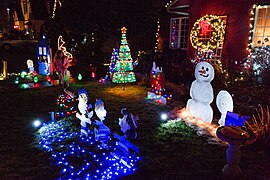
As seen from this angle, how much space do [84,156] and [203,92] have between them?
3.36 meters

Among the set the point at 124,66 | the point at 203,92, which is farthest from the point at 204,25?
the point at 203,92

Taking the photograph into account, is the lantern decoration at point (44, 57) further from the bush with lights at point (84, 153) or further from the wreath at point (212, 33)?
the bush with lights at point (84, 153)

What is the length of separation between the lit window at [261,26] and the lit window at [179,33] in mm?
5136

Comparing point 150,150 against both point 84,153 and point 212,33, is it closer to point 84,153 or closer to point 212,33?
point 84,153

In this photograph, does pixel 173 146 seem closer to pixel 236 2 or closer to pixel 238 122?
pixel 238 122

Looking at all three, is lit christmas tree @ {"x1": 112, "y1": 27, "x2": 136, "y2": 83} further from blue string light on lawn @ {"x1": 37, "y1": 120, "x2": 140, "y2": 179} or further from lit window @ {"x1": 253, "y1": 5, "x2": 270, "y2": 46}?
lit window @ {"x1": 253, "y1": 5, "x2": 270, "y2": 46}

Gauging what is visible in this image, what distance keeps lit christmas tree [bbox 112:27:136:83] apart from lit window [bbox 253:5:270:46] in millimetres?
5522

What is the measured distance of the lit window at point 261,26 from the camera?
33.8 ft

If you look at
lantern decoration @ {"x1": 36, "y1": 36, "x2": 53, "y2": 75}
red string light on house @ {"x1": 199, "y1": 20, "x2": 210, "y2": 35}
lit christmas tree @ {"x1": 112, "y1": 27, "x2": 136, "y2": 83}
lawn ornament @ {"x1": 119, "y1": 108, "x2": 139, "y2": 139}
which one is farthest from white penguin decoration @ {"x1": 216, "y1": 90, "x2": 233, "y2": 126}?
lantern decoration @ {"x1": 36, "y1": 36, "x2": 53, "y2": 75}

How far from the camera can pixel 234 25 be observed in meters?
11.3

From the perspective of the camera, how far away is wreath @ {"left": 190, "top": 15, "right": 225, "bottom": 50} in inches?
458

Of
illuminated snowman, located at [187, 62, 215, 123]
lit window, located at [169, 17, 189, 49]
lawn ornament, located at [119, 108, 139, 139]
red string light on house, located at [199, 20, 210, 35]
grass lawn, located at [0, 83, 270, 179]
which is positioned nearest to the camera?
grass lawn, located at [0, 83, 270, 179]

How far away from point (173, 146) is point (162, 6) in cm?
1371

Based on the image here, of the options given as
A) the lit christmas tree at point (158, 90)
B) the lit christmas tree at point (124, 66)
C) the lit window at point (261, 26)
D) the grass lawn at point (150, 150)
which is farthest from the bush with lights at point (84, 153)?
the lit window at point (261, 26)
